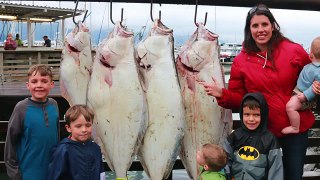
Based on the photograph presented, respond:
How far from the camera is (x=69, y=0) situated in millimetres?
2545

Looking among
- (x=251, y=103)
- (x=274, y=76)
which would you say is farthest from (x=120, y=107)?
(x=274, y=76)

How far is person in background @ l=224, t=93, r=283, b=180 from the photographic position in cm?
225

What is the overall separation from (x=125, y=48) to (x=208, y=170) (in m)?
0.78

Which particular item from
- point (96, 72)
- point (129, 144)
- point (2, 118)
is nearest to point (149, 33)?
point (96, 72)

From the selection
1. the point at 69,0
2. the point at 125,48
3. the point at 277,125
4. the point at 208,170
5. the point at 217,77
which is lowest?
the point at 208,170

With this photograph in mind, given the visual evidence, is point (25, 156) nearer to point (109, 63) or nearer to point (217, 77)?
point (109, 63)

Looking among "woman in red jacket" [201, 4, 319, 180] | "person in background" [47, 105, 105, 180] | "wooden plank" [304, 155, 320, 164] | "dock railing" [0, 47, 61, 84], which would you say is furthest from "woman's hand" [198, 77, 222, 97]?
"dock railing" [0, 47, 61, 84]

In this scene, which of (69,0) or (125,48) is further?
(69,0)

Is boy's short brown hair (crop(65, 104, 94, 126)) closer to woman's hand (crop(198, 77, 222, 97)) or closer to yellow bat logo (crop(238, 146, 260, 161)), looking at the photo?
woman's hand (crop(198, 77, 222, 97))

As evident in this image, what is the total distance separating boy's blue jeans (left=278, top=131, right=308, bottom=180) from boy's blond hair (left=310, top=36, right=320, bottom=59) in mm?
426

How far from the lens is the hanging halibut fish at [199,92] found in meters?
2.43

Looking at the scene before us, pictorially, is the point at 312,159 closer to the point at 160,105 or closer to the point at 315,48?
the point at 315,48

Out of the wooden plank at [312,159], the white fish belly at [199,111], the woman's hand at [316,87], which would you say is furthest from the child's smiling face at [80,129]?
the wooden plank at [312,159]

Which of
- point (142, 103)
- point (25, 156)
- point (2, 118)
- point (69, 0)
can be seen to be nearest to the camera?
point (25, 156)
